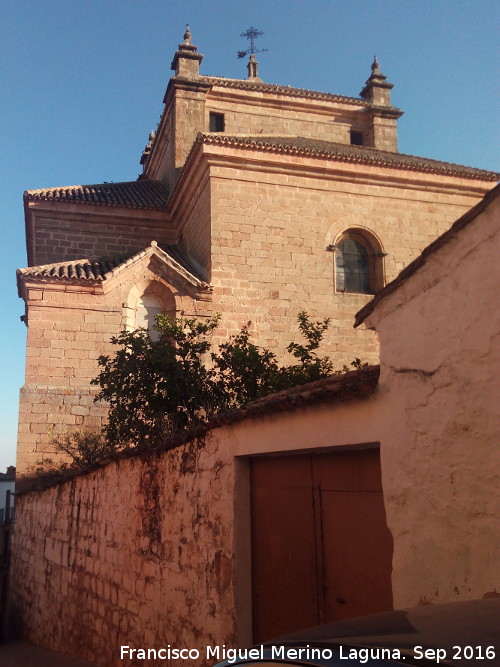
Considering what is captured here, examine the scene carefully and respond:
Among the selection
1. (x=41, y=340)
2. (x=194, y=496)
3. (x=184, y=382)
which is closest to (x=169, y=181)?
(x=41, y=340)

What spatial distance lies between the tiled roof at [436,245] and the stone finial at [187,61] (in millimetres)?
17074

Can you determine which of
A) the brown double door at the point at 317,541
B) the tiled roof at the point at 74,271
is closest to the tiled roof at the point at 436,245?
the brown double door at the point at 317,541

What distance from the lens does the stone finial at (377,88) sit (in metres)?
22.0

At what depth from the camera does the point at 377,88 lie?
871 inches

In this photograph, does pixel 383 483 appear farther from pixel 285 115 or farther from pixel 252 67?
pixel 252 67

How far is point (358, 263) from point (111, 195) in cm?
714

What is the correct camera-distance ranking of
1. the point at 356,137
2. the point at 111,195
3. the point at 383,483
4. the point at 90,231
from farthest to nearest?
1. the point at 356,137
2. the point at 111,195
3. the point at 90,231
4. the point at 383,483

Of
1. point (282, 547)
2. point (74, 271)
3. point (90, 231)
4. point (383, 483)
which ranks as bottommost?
point (282, 547)

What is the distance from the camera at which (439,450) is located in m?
3.29

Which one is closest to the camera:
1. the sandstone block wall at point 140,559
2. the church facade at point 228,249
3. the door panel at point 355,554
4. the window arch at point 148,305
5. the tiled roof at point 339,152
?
the door panel at point 355,554

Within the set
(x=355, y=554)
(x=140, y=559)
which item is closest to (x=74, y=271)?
(x=140, y=559)

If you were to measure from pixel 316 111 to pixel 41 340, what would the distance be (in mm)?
12412

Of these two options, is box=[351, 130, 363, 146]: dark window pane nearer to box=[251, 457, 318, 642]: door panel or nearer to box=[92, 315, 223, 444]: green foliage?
box=[92, 315, 223, 444]: green foliage

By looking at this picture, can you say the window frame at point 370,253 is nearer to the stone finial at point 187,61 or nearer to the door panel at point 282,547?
the stone finial at point 187,61
